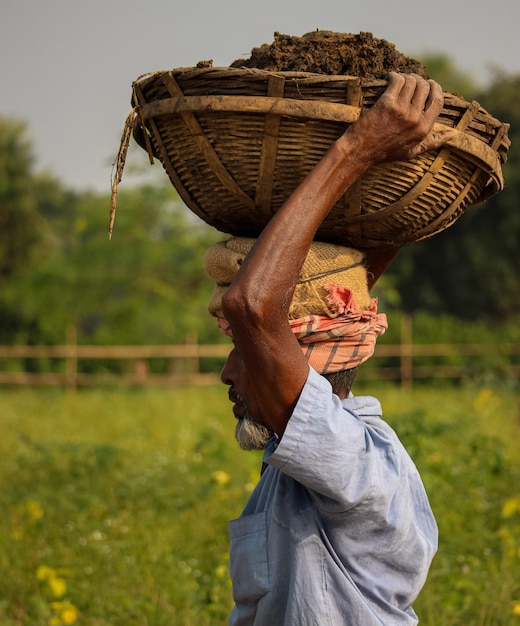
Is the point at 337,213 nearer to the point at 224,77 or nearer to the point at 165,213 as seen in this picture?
the point at 224,77

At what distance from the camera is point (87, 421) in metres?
10.8

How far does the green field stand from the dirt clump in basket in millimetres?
2487

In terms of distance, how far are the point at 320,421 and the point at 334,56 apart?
2.74 feet

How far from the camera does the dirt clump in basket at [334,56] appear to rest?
5.98 ft

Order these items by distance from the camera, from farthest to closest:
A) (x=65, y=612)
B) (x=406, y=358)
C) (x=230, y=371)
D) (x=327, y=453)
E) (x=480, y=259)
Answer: (x=480, y=259) → (x=406, y=358) → (x=65, y=612) → (x=230, y=371) → (x=327, y=453)

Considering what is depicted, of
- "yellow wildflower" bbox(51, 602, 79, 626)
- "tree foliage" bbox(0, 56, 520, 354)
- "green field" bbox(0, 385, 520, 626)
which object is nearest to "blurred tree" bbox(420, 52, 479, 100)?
"tree foliage" bbox(0, 56, 520, 354)

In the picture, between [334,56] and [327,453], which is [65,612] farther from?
[334,56]

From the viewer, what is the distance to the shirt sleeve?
161cm

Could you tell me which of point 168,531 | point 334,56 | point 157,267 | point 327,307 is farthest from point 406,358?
point 334,56

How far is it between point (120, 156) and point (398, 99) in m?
0.70

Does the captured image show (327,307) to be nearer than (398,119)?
No

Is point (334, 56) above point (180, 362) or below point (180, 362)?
above

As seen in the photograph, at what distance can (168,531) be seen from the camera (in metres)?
4.95

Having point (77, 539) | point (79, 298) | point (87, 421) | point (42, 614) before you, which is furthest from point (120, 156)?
point (79, 298)
